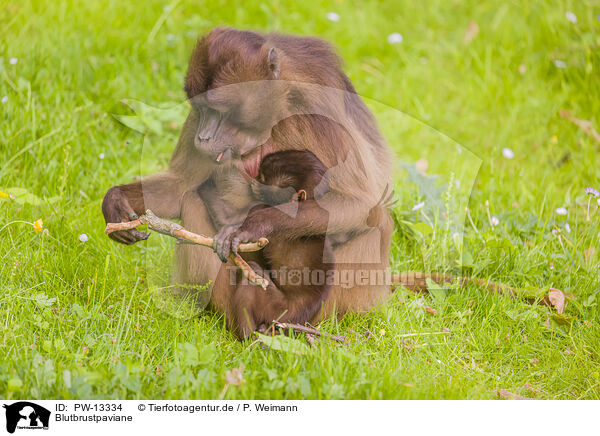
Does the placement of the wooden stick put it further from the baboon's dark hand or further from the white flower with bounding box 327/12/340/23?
the white flower with bounding box 327/12/340/23

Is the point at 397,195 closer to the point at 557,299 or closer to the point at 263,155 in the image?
the point at 557,299

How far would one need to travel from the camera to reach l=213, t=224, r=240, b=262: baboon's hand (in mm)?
3336

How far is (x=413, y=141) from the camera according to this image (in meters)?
5.92

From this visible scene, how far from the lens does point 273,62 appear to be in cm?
347

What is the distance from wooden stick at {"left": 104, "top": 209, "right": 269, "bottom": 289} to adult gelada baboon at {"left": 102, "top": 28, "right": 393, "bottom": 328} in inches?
2.9

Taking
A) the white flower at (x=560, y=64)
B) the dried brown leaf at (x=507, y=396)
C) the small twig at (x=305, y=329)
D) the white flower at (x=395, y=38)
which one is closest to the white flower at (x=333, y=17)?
the white flower at (x=395, y=38)

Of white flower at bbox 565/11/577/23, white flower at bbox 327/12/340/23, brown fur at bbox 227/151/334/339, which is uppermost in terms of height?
white flower at bbox 565/11/577/23

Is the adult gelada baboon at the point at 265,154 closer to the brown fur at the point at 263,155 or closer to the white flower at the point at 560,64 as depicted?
the brown fur at the point at 263,155

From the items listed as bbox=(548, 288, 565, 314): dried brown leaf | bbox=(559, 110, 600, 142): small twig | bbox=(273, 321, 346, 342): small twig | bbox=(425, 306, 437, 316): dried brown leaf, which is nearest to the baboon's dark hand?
bbox=(273, 321, 346, 342): small twig

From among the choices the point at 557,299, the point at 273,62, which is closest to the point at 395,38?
the point at 557,299

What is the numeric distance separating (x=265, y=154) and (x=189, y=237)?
1.96ft

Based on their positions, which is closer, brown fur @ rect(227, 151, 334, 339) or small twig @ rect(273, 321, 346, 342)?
small twig @ rect(273, 321, 346, 342)

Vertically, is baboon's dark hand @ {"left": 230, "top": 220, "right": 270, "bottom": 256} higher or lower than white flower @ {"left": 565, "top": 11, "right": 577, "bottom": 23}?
lower

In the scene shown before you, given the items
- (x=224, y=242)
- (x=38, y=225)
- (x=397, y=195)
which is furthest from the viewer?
(x=397, y=195)
